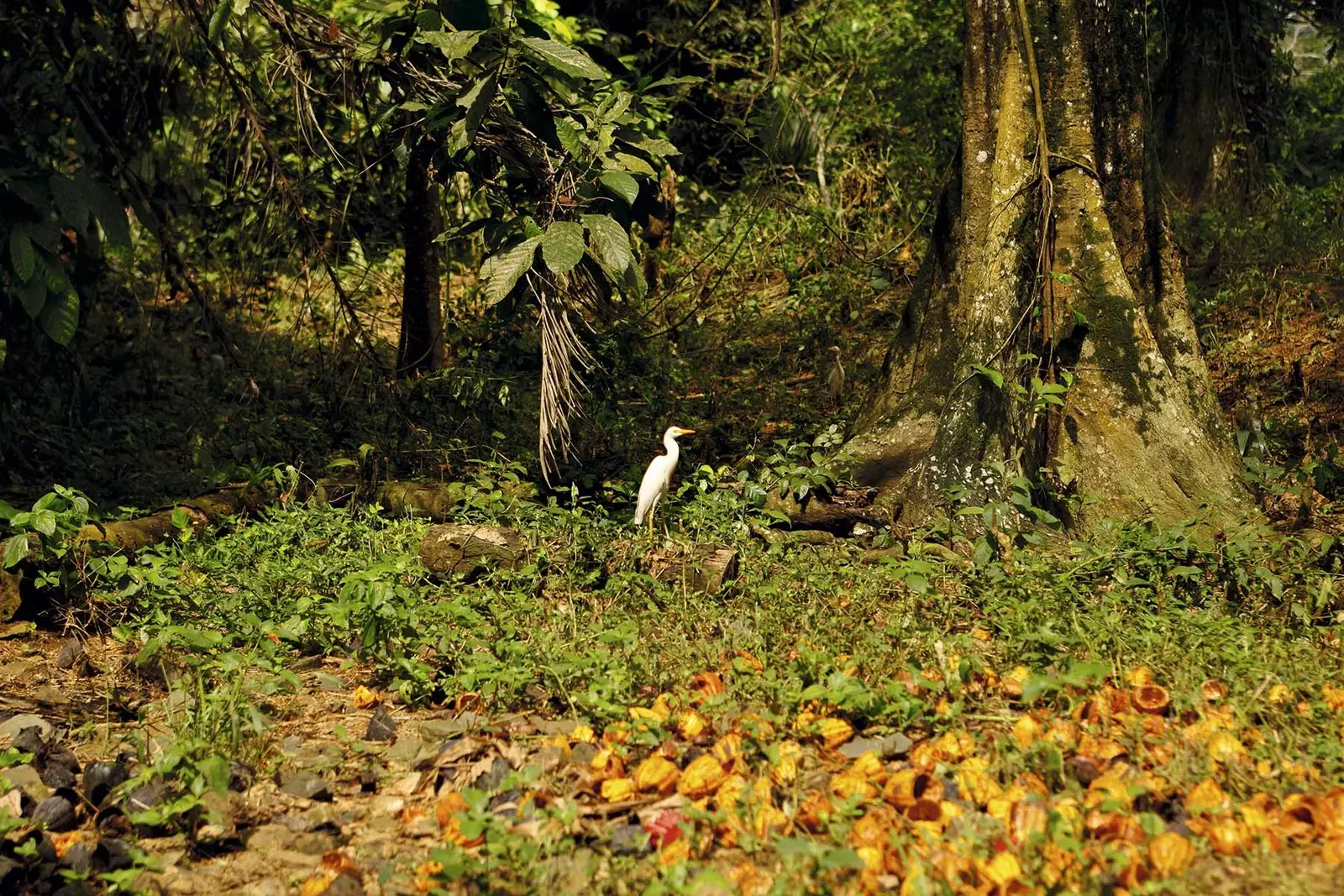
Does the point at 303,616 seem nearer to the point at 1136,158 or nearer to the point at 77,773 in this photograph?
the point at 77,773

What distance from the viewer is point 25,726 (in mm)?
3633

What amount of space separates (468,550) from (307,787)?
1.54m

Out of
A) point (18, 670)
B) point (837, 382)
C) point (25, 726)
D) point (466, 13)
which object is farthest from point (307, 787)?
point (837, 382)

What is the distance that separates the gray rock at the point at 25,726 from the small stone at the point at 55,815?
525mm

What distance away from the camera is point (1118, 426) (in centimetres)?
519

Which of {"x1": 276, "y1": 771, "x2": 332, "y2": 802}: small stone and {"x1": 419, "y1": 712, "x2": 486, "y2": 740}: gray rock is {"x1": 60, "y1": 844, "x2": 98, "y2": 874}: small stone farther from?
{"x1": 419, "y1": 712, "x2": 486, "y2": 740}: gray rock

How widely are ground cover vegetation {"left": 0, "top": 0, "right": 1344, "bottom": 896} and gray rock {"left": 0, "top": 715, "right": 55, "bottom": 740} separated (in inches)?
0.5

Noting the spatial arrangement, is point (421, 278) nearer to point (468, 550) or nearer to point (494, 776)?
point (468, 550)

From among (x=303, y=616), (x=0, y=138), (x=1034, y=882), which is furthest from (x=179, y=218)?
(x=1034, y=882)

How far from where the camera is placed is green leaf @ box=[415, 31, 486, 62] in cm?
451

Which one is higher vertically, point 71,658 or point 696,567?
point 696,567

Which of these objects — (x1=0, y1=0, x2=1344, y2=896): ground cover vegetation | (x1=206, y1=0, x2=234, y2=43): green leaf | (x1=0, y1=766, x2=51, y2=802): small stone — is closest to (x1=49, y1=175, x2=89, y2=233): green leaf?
(x1=0, y1=0, x2=1344, y2=896): ground cover vegetation

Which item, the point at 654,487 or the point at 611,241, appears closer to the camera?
the point at 611,241

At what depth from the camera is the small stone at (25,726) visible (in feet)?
11.8
